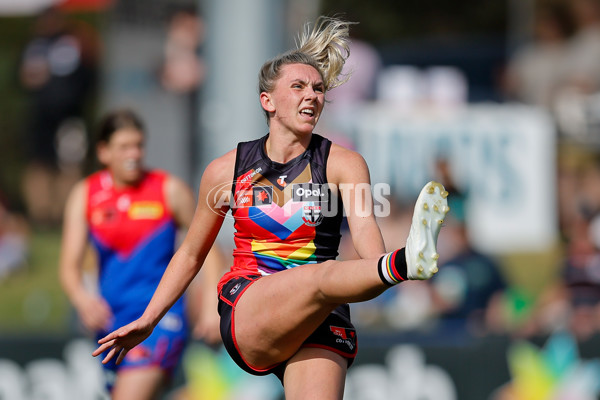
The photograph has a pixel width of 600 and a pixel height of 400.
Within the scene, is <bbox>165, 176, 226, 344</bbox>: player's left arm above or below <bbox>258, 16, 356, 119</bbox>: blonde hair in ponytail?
below

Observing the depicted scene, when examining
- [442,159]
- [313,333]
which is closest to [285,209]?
[313,333]

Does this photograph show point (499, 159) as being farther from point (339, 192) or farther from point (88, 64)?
point (339, 192)

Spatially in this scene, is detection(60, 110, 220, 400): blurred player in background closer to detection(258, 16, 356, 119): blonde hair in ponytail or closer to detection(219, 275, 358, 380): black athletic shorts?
Result: detection(219, 275, 358, 380): black athletic shorts

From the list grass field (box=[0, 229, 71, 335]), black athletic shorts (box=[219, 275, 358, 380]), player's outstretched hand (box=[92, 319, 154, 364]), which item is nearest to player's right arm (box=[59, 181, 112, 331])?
player's outstretched hand (box=[92, 319, 154, 364])

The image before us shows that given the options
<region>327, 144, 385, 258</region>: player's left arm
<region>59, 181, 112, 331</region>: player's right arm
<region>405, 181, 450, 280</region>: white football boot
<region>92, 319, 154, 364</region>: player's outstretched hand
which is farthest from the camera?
<region>59, 181, 112, 331</region>: player's right arm

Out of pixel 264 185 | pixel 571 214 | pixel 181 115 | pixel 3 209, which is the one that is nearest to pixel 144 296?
pixel 264 185

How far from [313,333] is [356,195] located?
64 centimetres

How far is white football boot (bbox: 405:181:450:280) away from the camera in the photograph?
4.06m

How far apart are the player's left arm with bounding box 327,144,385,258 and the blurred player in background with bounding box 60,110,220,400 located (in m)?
2.00

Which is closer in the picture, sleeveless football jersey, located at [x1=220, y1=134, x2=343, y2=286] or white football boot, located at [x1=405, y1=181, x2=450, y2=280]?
white football boot, located at [x1=405, y1=181, x2=450, y2=280]

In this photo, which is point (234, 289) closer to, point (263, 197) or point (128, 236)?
point (263, 197)

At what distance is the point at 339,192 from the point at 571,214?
6.18 m

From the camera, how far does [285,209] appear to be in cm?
466

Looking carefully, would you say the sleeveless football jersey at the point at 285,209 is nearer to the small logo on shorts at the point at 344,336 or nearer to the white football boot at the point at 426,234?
the small logo on shorts at the point at 344,336
